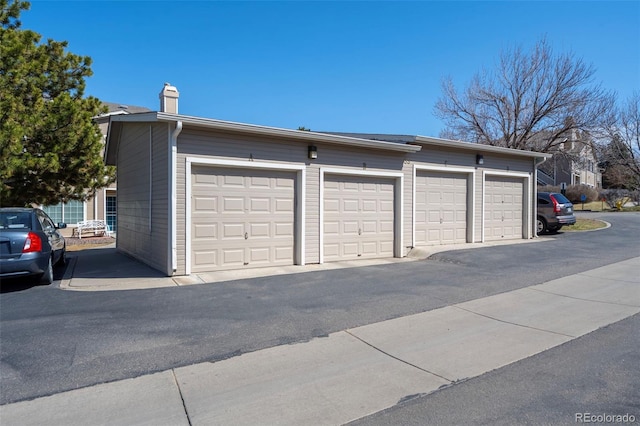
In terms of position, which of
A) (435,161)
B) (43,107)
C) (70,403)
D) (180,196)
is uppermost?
(43,107)

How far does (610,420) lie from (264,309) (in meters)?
4.38

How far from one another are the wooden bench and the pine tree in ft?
14.4

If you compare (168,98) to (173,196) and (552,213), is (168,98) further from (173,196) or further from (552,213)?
(552,213)

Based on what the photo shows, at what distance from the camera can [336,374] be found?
4.18 m

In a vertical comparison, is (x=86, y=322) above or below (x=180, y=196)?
below

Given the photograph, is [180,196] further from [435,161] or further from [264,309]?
[435,161]

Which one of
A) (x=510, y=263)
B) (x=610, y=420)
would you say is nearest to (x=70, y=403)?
(x=610, y=420)

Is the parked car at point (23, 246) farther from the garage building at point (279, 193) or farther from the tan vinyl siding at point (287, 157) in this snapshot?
the tan vinyl siding at point (287, 157)

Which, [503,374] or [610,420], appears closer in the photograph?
[610,420]

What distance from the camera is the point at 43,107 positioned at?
12.6m

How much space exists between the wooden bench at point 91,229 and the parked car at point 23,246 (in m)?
12.1

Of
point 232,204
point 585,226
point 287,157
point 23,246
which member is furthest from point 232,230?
point 585,226

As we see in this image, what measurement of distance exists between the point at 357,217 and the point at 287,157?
2605 mm

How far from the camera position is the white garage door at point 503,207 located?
578 inches
